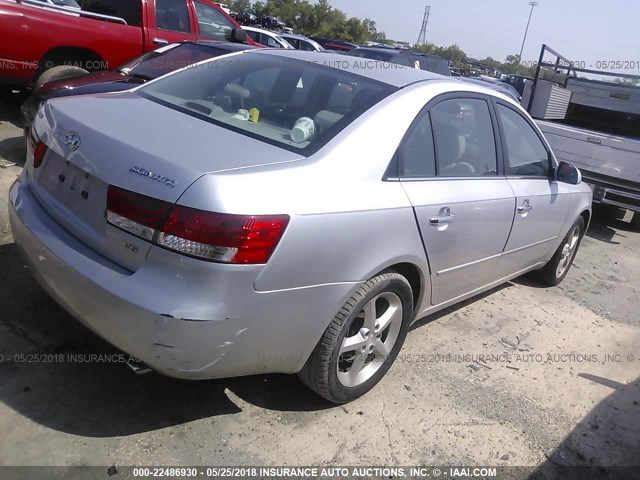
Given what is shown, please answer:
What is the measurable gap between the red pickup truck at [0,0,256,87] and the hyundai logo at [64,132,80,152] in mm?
3990

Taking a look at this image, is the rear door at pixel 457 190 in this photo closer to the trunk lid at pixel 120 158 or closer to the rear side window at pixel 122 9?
the trunk lid at pixel 120 158

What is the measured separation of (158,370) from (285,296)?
573mm

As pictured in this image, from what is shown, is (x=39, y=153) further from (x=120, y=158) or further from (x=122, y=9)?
(x=122, y=9)

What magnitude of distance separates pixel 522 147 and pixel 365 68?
4.55 feet

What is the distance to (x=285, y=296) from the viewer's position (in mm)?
2307

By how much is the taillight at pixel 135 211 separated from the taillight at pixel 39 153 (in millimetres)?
664

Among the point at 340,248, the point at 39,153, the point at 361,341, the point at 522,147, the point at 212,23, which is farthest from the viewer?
the point at 212,23

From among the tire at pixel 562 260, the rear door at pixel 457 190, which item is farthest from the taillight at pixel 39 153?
the tire at pixel 562 260

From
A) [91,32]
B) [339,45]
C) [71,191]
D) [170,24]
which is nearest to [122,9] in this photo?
[170,24]

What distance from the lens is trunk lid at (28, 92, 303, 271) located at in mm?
2189

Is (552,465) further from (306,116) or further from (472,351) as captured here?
(306,116)

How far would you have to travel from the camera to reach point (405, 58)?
424 inches

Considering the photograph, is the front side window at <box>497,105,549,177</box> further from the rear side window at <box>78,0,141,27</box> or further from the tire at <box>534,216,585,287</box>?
the rear side window at <box>78,0,141,27</box>

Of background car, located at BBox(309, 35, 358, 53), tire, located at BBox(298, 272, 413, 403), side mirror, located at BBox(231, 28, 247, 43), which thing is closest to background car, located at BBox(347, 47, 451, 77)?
side mirror, located at BBox(231, 28, 247, 43)
